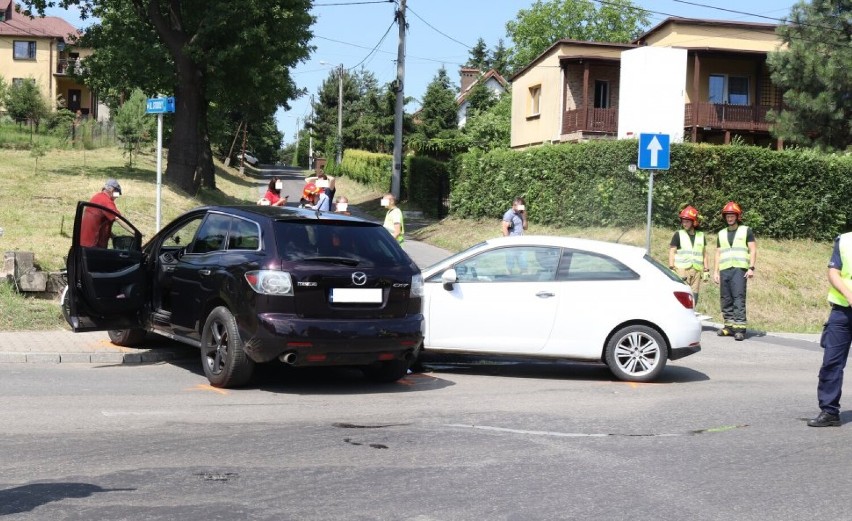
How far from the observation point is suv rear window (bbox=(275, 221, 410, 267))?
8820 mm

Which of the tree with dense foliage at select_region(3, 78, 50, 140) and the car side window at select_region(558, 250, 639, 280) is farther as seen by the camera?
the tree with dense foliage at select_region(3, 78, 50, 140)

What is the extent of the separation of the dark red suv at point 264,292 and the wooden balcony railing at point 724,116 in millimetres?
33962

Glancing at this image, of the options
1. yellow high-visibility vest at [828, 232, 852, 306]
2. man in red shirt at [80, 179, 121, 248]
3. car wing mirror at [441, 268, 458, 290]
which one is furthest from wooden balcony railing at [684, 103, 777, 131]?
yellow high-visibility vest at [828, 232, 852, 306]

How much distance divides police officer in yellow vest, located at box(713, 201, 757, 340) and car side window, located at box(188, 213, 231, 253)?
8.01 metres

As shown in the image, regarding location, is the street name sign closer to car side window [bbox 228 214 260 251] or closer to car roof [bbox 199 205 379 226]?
car roof [bbox 199 205 379 226]

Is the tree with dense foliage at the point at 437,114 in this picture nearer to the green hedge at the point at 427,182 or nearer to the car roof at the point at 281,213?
the green hedge at the point at 427,182

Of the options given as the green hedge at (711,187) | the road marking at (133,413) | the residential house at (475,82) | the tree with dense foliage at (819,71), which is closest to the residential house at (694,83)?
the tree with dense foliage at (819,71)

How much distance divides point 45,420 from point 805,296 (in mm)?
16916

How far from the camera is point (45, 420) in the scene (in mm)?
7492

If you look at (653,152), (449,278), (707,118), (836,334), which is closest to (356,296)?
(449,278)

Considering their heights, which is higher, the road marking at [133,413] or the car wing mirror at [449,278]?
the car wing mirror at [449,278]

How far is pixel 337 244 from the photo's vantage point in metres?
9.06

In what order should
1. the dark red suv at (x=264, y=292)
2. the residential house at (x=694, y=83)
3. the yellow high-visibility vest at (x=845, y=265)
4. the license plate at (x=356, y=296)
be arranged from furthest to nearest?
the residential house at (x=694, y=83)
the license plate at (x=356, y=296)
the dark red suv at (x=264, y=292)
the yellow high-visibility vest at (x=845, y=265)

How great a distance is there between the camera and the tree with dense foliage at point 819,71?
3192 cm
